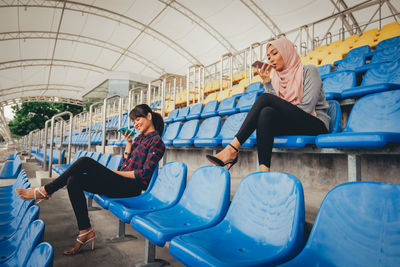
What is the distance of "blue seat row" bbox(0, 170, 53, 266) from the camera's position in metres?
0.70

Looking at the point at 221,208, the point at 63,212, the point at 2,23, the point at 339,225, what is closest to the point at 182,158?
the point at 63,212

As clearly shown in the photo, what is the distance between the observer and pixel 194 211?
3.76 feet

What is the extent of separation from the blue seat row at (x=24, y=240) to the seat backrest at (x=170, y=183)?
0.63 m

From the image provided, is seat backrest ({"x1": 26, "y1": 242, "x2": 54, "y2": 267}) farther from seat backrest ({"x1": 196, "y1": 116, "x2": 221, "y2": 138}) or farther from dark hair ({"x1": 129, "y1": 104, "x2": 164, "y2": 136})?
seat backrest ({"x1": 196, "y1": 116, "x2": 221, "y2": 138})

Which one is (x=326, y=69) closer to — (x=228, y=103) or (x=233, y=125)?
(x=228, y=103)

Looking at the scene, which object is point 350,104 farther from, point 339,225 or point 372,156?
point 339,225

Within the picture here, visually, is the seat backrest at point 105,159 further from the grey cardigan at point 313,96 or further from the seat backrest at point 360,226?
the seat backrest at point 360,226

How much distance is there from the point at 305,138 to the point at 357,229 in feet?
2.40

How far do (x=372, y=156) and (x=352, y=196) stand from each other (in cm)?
115

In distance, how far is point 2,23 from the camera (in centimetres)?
1123

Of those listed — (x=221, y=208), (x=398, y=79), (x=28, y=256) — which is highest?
(x=398, y=79)

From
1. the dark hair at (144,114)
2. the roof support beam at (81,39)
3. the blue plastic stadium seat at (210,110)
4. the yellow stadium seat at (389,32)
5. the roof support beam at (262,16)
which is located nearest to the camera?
the dark hair at (144,114)

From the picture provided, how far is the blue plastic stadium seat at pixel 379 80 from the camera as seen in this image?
155 cm

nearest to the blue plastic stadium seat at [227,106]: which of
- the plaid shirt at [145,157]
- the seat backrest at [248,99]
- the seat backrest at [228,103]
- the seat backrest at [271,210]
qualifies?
the seat backrest at [228,103]
